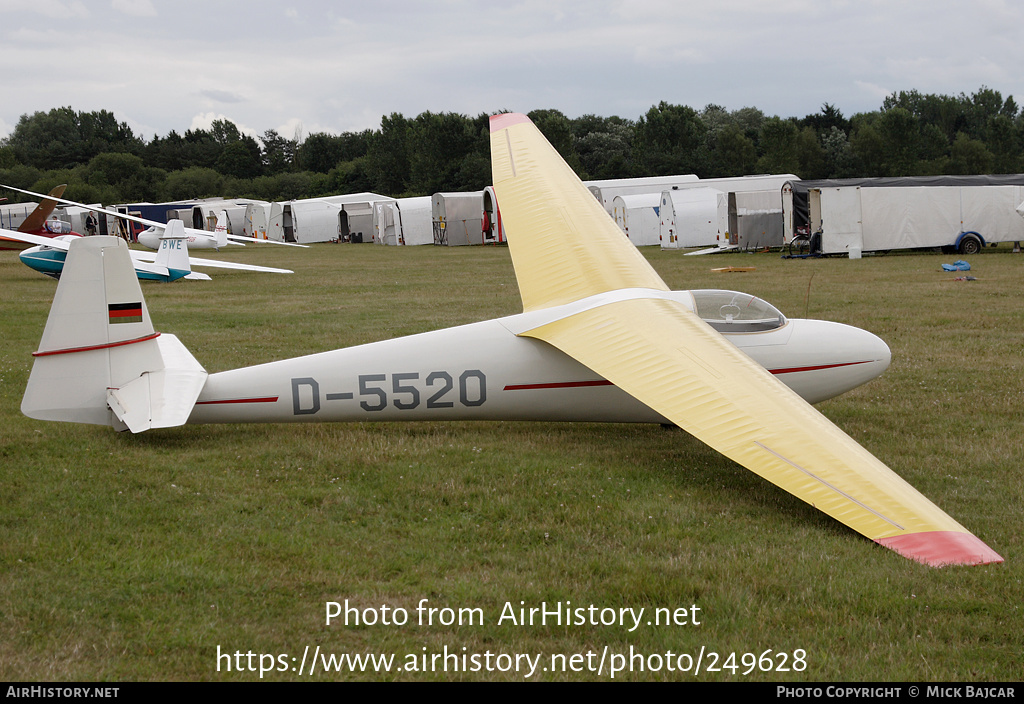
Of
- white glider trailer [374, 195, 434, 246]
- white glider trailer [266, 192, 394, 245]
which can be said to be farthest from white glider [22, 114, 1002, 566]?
white glider trailer [266, 192, 394, 245]

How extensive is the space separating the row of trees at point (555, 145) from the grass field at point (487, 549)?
82783mm

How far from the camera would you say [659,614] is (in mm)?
4684

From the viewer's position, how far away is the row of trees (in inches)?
3430

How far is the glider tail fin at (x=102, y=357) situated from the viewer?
280 inches

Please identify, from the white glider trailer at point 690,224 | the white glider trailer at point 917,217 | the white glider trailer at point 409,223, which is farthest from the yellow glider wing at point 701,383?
the white glider trailer at point 409,223

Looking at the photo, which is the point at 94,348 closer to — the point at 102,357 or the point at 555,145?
the point at 102,357

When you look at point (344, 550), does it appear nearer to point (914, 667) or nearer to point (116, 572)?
point (116, 572)

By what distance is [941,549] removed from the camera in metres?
5.04

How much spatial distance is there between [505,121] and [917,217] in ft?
70.9

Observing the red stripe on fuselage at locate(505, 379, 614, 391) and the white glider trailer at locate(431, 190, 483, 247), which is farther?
the white glider trailer at locate(431, 190, 483, 247)

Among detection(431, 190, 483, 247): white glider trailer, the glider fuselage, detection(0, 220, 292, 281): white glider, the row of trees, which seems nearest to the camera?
the glider fuselage

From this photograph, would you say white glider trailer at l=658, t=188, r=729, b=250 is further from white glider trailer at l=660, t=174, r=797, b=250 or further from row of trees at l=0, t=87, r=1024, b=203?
row of trees at l=0, t=87, r=1024, b=203

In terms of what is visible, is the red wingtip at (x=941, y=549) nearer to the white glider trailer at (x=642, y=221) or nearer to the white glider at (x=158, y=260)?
the white glider at (x=158, y=260)

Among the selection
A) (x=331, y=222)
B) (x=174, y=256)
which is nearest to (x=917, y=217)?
(x=174, y=256)
